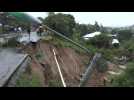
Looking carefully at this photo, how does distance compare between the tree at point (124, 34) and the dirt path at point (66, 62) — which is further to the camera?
the dirt path at point (66, 62)

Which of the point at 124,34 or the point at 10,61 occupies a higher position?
the point at 124,34

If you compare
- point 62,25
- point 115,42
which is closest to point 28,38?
point 62,25

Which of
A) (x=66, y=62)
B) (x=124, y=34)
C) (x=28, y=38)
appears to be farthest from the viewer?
(x=66, y=62)

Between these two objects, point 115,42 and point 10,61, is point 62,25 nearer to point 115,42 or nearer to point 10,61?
point 115,42

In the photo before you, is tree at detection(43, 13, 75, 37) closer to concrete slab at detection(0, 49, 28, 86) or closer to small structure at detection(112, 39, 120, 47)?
small structure at detection(112, 39, 120, 47)

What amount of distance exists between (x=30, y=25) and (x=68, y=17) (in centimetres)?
23

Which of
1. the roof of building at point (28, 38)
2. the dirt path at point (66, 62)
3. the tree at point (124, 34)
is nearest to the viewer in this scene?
the tree at point (124, 34)

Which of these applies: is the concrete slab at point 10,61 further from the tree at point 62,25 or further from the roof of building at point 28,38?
the tree at point 62,25

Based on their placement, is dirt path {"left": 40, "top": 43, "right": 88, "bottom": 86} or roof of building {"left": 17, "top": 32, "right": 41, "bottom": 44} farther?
dirt path {"left": 40, "top": 43, "right": 88, "bottom": 86}

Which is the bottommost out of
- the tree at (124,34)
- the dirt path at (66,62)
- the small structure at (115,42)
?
the dirt path at (66,62)

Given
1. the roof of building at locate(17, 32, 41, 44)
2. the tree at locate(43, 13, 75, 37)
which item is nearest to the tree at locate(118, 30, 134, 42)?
the tree at locate(43, 13, 75, 37)

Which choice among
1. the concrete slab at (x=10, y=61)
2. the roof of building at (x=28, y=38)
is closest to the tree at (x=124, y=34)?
the roof of building at (x=28, y=38)
